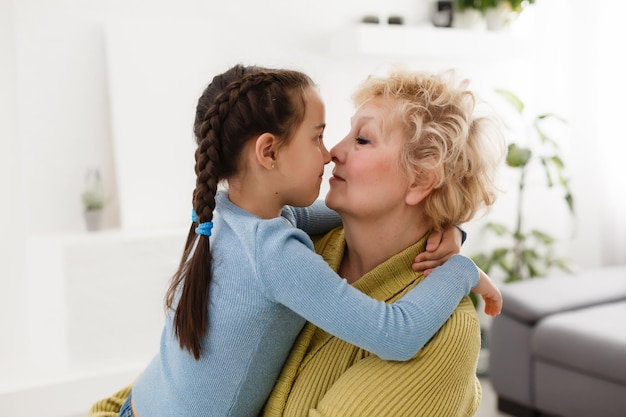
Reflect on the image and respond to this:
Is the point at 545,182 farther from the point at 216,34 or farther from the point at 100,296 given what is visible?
the point at 100,296

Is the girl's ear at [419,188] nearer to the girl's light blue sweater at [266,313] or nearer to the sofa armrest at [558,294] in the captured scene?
the girl's light blue sweater at [266,313]

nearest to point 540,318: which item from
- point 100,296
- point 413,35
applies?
point 413,35

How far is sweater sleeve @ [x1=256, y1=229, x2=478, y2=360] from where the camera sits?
135 centimetres

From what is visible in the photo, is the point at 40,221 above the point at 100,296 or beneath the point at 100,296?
above

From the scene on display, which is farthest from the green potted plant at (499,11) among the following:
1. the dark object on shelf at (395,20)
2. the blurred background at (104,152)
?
the blurred background at (104,152)

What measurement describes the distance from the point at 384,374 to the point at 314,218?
469 millimetres

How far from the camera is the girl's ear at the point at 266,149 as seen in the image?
4.78ft

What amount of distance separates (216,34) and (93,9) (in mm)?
592

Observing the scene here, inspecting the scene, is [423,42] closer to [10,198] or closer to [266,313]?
[10,198]

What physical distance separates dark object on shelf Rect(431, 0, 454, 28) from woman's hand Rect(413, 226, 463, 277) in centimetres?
323

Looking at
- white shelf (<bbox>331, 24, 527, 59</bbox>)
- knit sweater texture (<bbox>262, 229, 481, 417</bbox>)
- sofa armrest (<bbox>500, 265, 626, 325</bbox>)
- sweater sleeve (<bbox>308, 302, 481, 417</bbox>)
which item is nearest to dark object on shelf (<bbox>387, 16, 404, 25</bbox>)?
white shelf (<bbox>331, 24, 527, 59</bbox>)

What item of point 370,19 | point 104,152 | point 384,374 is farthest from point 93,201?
point 384,374

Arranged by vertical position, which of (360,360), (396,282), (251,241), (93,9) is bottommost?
(360,360)

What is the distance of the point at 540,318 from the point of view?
3.70m
